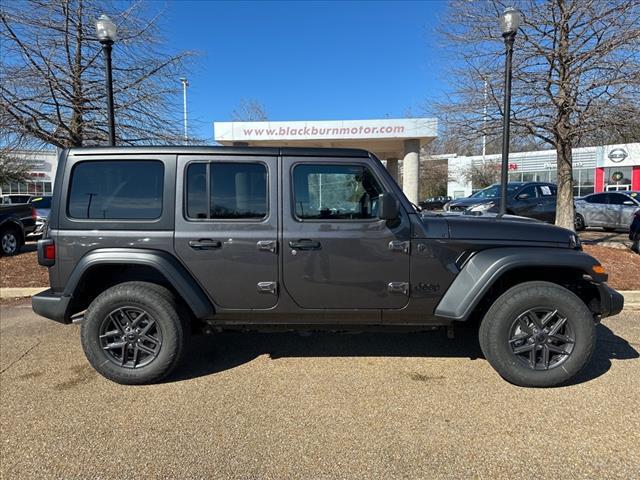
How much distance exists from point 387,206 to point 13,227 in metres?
9.67

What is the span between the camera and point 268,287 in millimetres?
3330

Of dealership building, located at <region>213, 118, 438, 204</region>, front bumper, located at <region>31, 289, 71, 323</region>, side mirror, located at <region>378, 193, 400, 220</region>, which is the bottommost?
front bumper, located at <region>31, 289, 71, 323</region>

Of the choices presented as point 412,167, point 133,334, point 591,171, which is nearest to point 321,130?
point 412,167

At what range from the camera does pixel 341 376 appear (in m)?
3.49

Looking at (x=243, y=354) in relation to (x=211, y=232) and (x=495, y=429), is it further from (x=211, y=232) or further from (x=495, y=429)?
(x=495, y=429)

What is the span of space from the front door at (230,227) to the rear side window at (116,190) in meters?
0.23

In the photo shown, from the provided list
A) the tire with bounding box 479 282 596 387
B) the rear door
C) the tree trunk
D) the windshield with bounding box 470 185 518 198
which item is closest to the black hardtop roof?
the tire with bounding box 479 282 596 387

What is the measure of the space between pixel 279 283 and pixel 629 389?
9.47ft

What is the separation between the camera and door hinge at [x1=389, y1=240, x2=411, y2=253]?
10.8 feet

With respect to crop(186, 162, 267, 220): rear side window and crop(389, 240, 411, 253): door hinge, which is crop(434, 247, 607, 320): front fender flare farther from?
crop(186, 162, 267, 220): rear side window

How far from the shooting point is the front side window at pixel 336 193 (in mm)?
3340

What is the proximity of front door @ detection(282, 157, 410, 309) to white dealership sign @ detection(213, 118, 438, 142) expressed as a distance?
1045cm

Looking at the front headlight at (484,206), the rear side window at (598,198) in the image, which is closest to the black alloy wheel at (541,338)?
the front headlight at (484,206)

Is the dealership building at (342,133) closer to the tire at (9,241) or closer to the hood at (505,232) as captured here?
the tire at (9,241)
